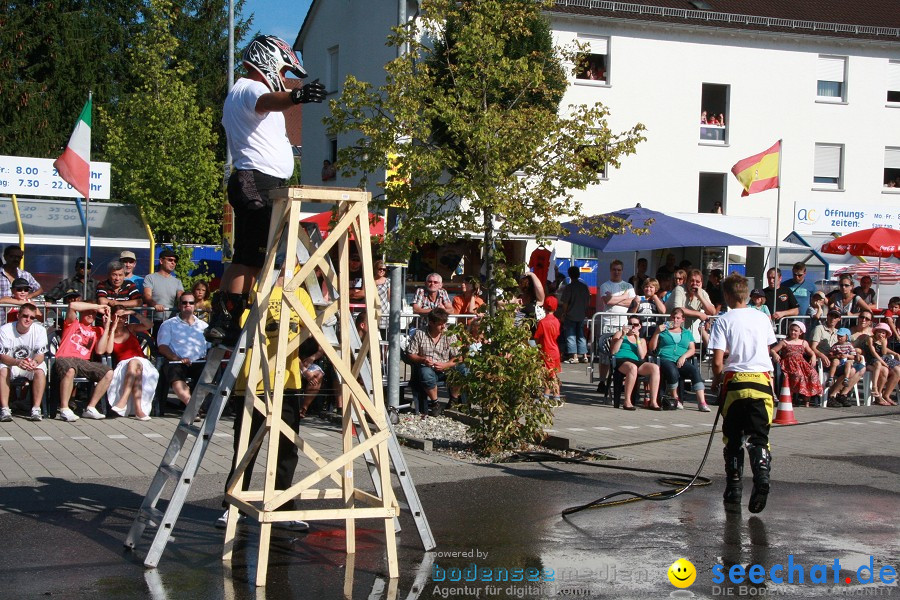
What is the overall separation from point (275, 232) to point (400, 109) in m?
5.40

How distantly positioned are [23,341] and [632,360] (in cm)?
783

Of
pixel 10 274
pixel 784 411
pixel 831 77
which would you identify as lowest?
pixel 784 411

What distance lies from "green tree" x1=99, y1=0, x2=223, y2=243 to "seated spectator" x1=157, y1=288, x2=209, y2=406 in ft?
57.8

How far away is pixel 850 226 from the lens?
2328cm

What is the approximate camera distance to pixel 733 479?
8.28 m

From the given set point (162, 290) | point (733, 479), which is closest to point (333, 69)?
point (162, 290)

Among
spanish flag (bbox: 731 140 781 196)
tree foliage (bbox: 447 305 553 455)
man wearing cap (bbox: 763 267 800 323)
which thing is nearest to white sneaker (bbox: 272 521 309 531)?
tree foliage (bbox: 447 305 553 455)

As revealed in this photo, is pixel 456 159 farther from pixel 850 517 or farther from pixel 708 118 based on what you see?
pixel 708 118

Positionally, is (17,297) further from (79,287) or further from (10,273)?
(79,287)

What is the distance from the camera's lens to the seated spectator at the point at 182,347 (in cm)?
1287

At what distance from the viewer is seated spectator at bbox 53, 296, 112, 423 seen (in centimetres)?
1233

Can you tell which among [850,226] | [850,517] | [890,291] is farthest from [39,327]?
[890,291]

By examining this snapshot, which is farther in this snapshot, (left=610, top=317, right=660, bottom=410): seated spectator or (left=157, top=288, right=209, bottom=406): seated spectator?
(left=610, top=317, right=660, bottom=410): seated spectator

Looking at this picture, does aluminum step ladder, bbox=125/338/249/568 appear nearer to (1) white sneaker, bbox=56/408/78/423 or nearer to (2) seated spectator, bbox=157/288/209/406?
(1) white sneaker, bbox=56/408/78/423
